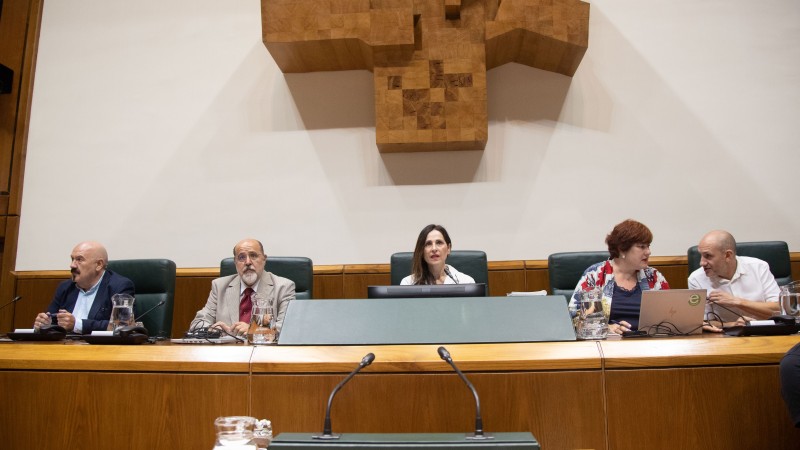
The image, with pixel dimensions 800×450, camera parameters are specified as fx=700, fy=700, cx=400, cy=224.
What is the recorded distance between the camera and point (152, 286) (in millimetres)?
3398

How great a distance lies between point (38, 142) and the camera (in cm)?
457

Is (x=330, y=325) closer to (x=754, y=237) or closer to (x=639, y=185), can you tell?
(x=639, y=185)

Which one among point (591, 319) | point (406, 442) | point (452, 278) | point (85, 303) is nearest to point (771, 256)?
point (452, 278)

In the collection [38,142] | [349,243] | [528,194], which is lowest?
[349,243]

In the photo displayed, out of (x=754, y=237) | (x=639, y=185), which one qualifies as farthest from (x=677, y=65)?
(x=754, y=237)

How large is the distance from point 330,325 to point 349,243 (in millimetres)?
2416

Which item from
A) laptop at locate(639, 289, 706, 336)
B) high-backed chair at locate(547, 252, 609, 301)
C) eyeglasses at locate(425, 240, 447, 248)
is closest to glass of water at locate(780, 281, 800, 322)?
laptop at locate(639, 289, 706, 336)

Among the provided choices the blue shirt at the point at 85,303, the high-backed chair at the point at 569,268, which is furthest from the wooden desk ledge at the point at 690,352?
the blue shirt at the point at 85,303

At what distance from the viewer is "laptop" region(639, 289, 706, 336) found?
7.55ft

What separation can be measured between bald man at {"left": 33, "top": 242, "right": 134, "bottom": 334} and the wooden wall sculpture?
59.0 inches

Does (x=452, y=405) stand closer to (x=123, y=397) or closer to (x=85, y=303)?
(x=123, y=397)

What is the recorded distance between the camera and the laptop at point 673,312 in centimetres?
230

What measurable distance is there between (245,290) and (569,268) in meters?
1.57

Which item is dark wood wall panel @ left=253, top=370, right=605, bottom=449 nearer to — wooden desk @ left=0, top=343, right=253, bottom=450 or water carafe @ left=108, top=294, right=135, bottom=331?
wooden desk @ left=0, top=343, right=253, bottom=450
